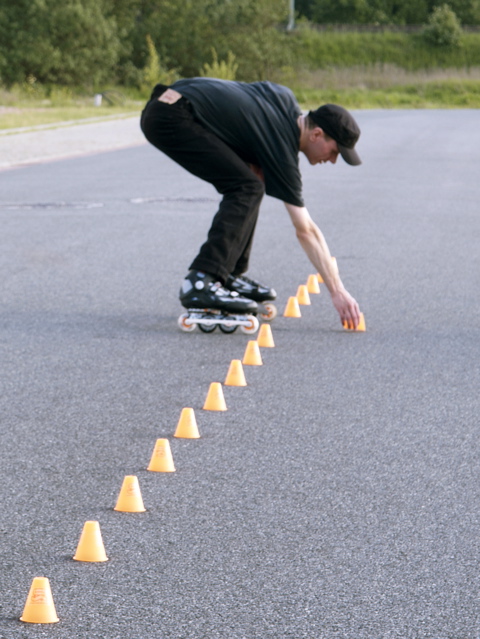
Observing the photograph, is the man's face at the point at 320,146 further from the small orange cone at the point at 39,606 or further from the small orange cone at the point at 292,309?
the small orange cone at the point at 39,606

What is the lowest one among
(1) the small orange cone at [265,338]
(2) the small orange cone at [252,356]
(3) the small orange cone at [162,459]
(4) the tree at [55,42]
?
(4) the tree at [55,42]

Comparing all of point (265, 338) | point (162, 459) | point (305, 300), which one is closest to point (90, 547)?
point (162, 459)

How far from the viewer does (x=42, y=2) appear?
62.4 m

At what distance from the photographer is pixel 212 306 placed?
24.0 feet

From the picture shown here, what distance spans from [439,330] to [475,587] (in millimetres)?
4220

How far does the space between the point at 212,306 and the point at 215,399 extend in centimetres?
182

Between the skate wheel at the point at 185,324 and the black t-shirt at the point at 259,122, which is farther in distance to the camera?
the skate wheel at the point at 185,324

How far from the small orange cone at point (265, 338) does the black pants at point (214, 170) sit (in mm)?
540

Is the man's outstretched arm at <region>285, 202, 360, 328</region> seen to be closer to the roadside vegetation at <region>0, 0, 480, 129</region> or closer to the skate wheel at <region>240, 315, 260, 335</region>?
the skate wheel at <region>240, 315, 260, 335</region>

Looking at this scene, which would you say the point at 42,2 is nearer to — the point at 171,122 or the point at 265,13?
the point at 265,13

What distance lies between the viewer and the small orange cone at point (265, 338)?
7.01 m

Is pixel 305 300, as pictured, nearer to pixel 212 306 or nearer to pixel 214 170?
pixel 212 306

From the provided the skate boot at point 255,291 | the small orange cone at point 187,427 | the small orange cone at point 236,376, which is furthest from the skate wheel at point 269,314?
the small orange cone at point 187,427

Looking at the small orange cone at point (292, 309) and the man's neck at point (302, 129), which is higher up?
the man's neck at point (302, 129)
